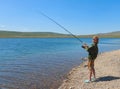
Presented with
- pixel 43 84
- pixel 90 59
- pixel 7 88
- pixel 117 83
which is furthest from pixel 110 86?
pixel 7 88

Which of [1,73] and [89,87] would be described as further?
[1,73]

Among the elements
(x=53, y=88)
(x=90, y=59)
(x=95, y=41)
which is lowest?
(x=53, y=88)

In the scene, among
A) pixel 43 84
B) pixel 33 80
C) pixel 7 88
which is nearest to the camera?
pixel 7 88

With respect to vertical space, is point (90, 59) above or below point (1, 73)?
above

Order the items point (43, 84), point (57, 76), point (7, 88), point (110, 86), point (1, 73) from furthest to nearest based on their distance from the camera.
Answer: point (1, 73), point (57, 76), point (43, 84), point (7, 88), point (110, 86)

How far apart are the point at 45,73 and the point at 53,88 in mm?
5571

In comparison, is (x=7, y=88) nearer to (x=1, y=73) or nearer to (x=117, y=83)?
(x=1, y=73)

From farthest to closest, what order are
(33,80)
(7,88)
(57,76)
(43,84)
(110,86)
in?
(57,76) < (33,80) < (43,84) < (7,88) < (110,86)

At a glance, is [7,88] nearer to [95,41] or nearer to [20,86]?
[20,86]

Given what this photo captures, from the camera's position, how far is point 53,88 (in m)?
16.7

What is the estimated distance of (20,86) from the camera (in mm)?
17125

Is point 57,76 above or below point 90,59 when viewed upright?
below

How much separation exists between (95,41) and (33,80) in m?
7.62

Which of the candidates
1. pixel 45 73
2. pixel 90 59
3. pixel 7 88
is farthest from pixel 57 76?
pixel 90 59
